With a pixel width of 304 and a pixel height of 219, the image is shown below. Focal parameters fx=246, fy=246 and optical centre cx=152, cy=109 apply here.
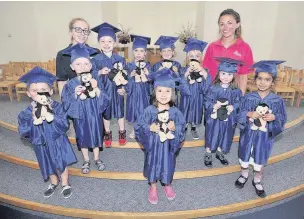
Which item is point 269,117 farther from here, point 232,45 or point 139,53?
point 139,53

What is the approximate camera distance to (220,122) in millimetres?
2977

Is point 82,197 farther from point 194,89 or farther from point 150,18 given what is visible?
point 150,18

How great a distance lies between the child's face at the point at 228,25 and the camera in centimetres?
304

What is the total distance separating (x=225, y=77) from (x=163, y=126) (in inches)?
37.5

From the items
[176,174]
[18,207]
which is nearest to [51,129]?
[18,207]

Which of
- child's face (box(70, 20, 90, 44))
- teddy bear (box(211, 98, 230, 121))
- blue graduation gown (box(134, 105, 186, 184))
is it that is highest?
child's face (box(70, 20, 90, 44))

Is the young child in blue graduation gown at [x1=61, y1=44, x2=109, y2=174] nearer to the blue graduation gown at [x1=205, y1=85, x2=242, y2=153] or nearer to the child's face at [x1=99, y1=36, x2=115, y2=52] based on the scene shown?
the child's face at [x1=99, y1=36, x2=115, y2=52]

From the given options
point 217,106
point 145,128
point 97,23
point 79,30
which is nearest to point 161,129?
point 145,128

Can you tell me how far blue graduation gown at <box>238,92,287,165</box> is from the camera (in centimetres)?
267

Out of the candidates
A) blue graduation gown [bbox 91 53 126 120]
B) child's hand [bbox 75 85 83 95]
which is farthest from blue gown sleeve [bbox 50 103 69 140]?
blue graduation gown [bbox 91 53 126 120]

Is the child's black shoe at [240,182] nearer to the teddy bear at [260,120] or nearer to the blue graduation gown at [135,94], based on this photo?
the teddy bear at [260,120]

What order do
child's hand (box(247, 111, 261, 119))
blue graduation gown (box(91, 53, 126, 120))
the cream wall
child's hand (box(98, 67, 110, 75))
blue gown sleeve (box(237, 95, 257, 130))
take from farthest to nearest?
the cream wall
blue graduation gown (box(91, 53, 126, 120))
child's hand (box(98, 67, 110, 75))
blue gown sleeve (box(237, 95, 257, 130))
child's hand (box(247, 111, 261, 119))

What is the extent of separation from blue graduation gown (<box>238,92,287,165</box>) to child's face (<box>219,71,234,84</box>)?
0.88ft

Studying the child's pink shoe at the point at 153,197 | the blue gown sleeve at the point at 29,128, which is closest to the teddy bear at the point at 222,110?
the child's pink shoe at the point at 153,197
